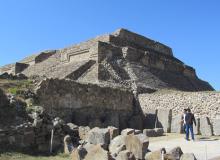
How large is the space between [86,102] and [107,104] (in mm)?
1869

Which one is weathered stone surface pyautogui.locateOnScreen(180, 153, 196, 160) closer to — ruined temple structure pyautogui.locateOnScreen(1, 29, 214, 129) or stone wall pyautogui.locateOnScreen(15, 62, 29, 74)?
ruined temple structure pyautogui.locateOnScreen(1, 29, 214, 129)

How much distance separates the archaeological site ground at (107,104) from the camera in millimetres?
12877

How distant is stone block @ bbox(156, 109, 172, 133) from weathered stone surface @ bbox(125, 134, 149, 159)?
1006cm

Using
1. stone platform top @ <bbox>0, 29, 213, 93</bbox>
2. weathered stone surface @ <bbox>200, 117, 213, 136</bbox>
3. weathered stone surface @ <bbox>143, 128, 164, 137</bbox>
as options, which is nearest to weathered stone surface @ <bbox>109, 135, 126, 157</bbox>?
weathered stone surface @ <bbox>143, 128, 164, 137</bbox>

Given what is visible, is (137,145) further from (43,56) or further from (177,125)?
(43,56)

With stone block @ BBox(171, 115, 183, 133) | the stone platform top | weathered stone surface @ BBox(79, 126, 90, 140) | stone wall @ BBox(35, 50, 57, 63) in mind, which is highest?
stone wall @ BBox(35, 50, 57, 63)

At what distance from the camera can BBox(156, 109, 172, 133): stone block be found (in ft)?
72.3

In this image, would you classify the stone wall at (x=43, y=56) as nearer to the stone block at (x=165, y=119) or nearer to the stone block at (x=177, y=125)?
the stone block at (x=165, y=119)

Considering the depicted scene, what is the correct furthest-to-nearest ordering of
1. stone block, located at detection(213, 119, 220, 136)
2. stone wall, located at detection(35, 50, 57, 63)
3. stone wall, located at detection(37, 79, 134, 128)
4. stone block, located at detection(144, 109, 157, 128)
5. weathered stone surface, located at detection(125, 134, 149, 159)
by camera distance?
1. stone wall, located at detection(35, 50, 57, 63)
2. stone block, located at detection(144, 109, 157, 128)
3. stone wall, located at detection(37, 79, 134, 128)
4. stone block, located at detection(213, 119, 220, 136)
5. weathered stone surface, located at detection(125, 134, 149, 159)

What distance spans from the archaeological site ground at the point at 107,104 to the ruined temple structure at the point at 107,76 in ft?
0.19

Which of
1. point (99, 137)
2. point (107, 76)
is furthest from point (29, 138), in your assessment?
point (107, 76)

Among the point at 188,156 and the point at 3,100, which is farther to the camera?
the point at 3,100

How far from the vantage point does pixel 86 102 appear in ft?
73.6

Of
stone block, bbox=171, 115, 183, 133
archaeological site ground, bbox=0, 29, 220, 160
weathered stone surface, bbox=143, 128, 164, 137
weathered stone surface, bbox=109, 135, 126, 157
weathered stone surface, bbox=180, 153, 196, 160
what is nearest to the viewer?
weathered stone surface, bbox=180, 153, 196, 160
